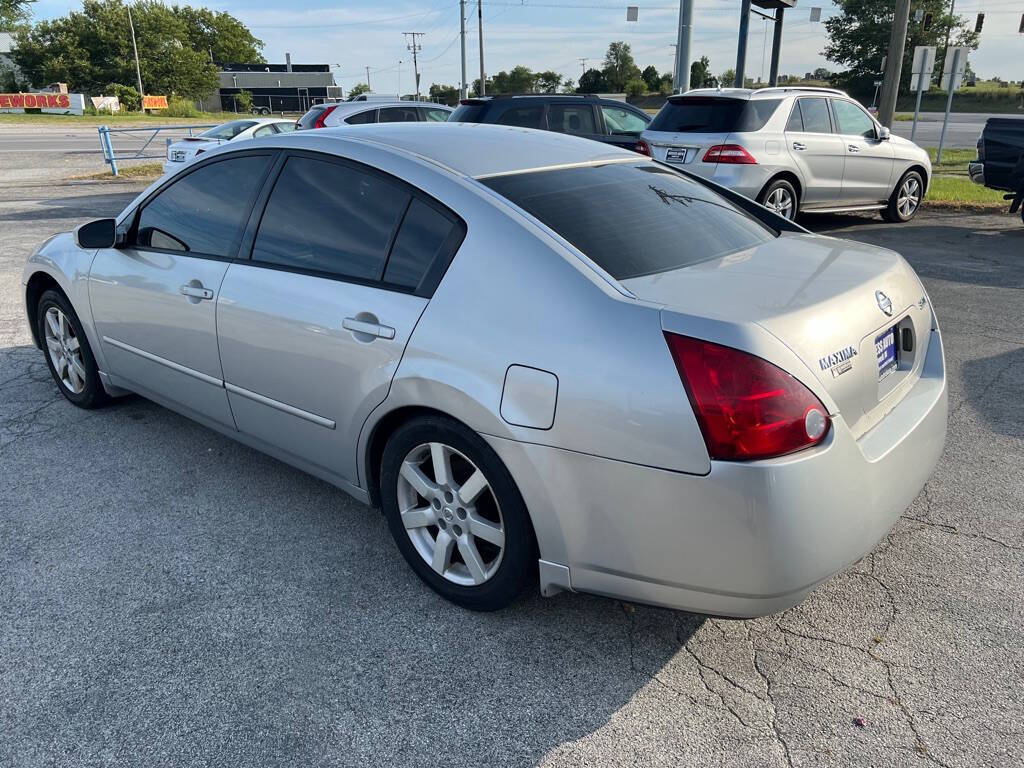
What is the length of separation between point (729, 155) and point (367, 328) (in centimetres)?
759

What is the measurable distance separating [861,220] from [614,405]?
11.3 m

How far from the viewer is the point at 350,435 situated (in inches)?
119

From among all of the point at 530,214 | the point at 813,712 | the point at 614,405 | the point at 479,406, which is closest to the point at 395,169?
the point at 530,214

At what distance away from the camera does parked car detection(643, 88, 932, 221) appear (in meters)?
9.39

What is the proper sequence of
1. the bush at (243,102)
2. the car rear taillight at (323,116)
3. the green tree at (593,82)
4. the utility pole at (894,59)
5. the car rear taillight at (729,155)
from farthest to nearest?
the bush at (243,102) → the green tree at (593,82) → the utility pole at (894,59) → the car rear taillight at (323,116) → the car rear taillight at (729,155)

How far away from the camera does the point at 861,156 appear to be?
1046 cm

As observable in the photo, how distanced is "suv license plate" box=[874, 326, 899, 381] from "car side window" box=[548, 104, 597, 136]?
8.83 meters

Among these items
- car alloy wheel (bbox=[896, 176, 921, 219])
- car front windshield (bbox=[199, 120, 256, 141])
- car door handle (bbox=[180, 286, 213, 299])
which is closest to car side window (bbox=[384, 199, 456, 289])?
car door handle (bbox=[180, 286, 213, 299])

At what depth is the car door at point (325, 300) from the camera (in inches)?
111

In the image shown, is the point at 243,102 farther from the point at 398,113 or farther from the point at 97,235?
the point at 97,235

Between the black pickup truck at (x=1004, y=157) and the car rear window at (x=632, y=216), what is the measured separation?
8.49 metres

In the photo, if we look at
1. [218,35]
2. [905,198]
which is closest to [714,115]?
[905,198]

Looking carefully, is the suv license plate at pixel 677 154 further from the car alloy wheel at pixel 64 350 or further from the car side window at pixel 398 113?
the car alloy wheel at pixel 64 350

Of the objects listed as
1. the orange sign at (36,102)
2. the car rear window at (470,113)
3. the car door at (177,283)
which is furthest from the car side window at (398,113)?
the orange sign at (36,102)
